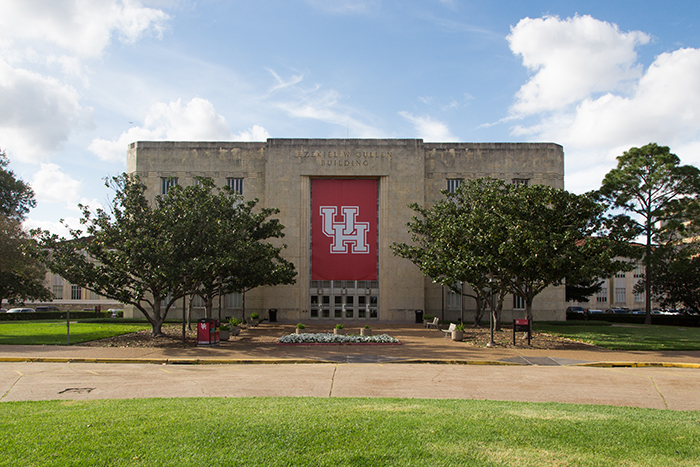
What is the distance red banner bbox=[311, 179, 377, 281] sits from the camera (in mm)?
40969

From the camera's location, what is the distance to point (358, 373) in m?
14.5

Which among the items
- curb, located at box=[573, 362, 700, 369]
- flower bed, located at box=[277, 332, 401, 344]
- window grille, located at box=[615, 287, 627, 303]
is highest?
curb, located at box=[573, 362, 700, 369]

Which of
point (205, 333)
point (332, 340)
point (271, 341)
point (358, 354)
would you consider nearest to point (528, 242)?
point (358, 354)

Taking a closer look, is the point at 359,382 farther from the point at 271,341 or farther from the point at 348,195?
the point at 348,195

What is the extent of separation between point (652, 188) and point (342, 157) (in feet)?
83.7

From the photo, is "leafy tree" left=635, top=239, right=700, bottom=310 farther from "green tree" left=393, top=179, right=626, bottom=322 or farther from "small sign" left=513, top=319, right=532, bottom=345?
"small sign" left=513, top=319, right=532, bottom=345

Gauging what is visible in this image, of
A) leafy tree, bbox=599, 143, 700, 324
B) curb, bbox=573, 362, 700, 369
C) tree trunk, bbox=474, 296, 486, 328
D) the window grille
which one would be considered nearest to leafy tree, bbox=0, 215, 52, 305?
curb, bbox=573, 362, 700, 369

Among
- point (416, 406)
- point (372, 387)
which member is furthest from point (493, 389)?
point (416, 406)

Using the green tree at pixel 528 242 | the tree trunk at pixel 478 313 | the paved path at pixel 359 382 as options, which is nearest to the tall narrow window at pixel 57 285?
the tree trunk at pixel 478 313

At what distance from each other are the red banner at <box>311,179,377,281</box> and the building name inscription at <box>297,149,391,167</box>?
1.49 meters

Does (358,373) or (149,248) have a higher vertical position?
(149,248)

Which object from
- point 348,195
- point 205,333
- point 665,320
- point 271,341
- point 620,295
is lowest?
point 620,295

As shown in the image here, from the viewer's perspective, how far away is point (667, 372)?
632 inches

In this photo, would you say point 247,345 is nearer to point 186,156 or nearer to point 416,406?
point 416,406
